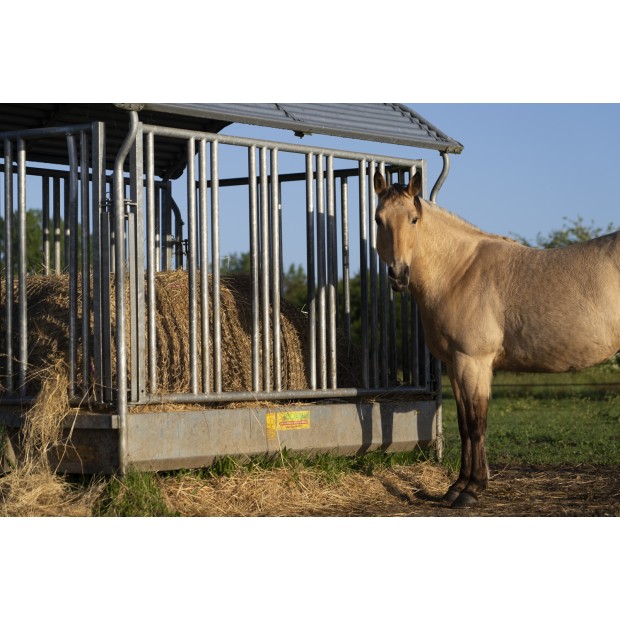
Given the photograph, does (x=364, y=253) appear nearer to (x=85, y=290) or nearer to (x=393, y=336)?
(x=393, y=336)

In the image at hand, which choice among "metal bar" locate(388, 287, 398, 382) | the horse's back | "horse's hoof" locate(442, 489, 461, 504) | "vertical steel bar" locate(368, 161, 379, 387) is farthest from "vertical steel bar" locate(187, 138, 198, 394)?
the horse's back

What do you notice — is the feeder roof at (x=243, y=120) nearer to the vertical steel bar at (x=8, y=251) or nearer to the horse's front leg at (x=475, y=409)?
the vertical steel bar at (x=8, y=251)

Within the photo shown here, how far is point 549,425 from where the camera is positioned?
12.5 m

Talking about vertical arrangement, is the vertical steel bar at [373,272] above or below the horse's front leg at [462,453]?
above

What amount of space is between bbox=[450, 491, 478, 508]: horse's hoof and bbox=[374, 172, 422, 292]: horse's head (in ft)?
5.31

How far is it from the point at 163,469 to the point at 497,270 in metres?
3.02

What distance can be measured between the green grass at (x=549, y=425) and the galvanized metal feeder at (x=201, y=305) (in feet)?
4.38

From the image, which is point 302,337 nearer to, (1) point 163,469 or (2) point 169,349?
(2) point 169,349

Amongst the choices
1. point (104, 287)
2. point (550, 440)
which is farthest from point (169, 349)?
point (550, 440)

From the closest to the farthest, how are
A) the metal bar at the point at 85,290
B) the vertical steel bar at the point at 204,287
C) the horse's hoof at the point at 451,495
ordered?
the metal bar at the point at 85,290 < the vertical steel bar at the point at 204,287 < the horse's hoof at the point at 451,495

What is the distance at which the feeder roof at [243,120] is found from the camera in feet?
23.5

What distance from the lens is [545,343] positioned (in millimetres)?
6793

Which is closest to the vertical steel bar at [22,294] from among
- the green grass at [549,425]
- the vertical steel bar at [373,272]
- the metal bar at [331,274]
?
the metal bar at [331,274]

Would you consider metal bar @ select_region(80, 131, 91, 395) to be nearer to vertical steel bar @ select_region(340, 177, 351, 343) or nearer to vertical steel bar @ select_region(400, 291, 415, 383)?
vertical steel bar @ select_region(340, 177, 351, 343)
